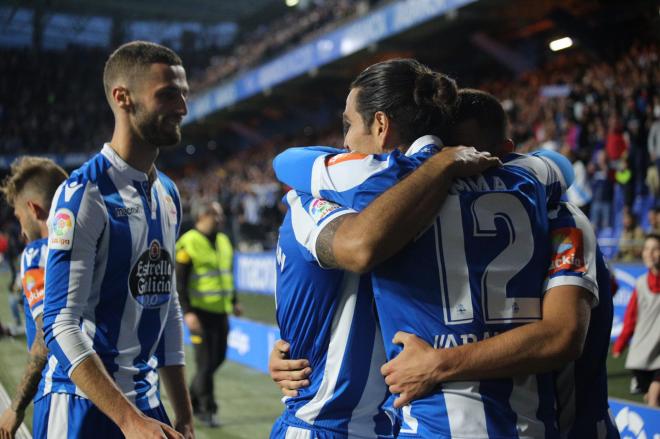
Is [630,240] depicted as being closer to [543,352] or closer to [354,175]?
[543,352]

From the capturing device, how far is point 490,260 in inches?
59.9

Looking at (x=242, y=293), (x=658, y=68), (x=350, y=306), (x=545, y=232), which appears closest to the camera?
(x=545, y=232)

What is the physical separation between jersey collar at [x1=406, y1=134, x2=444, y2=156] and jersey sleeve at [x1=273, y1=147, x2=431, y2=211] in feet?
0.16

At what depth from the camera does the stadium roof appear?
113 ft

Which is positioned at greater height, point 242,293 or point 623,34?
point 623,34

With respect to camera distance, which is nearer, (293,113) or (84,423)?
(84,423)

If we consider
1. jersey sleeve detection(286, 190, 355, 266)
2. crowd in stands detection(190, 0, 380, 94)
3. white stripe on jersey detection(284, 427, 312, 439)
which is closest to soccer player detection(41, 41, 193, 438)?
white stripe on jersey detection(284, 427, 312, 439)

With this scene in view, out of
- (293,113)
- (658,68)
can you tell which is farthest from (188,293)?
(293,113)

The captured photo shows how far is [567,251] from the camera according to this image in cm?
159

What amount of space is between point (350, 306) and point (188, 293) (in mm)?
5320

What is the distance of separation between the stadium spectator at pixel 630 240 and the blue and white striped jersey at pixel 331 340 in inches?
313

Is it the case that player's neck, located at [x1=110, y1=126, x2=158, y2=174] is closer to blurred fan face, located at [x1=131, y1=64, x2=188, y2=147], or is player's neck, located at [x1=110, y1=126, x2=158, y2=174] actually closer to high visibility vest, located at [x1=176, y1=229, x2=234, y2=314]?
blurred fan face, located at [x1=131, y1=64, x2=188, y2=147]

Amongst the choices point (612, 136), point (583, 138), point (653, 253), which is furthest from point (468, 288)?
point (583, 138)

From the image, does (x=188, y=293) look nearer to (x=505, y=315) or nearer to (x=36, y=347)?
(x=36, y=347)
